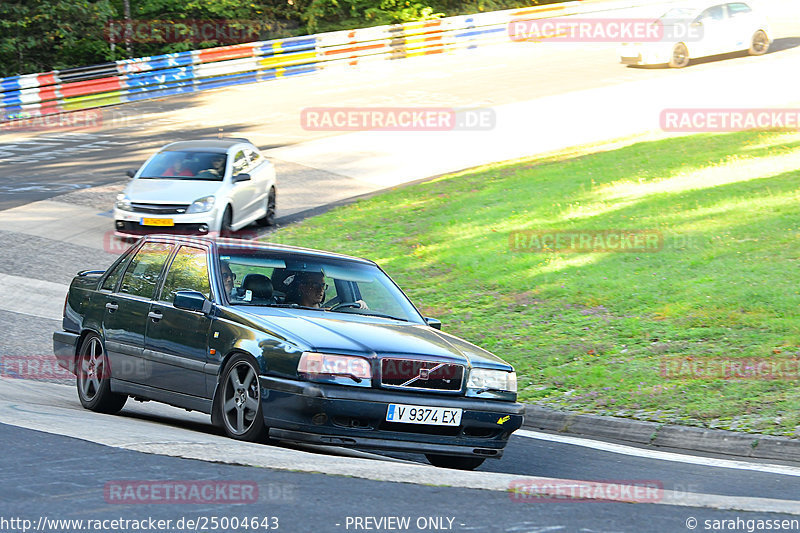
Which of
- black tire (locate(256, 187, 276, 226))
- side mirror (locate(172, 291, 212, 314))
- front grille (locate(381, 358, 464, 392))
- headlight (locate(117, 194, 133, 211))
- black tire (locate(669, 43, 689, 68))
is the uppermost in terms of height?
black tire (locate(669, 43, 689, 68))

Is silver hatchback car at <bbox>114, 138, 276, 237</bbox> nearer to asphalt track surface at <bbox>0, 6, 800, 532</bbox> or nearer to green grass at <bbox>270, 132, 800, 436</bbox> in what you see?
green grass at <bbox>270, 132, 800, 436</bbox>

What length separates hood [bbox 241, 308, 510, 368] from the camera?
7148 millimetres

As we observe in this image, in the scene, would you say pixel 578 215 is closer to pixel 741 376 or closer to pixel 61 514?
pixel 741 376

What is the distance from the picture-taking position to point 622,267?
47.2 feet

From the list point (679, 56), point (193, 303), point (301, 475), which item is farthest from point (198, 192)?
point (679, 56)

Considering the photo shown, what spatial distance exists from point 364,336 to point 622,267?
25.4 ft

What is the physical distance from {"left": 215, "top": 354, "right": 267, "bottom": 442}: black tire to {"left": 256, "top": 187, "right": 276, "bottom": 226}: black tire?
13.4m

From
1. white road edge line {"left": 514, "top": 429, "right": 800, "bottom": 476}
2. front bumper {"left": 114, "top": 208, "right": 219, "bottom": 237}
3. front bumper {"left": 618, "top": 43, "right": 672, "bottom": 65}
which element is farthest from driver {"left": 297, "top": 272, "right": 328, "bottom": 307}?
front bumper {"left": 618, "top": 43, "right": 672, "bottom": 65}

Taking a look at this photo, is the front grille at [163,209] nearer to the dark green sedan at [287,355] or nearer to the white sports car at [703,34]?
the dark green sedan at [287,355]

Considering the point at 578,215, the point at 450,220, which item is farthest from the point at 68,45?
the point at 578,215

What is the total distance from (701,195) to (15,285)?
10.7 metres

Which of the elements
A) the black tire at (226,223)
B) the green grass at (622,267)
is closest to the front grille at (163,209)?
the black tire at (226,223)

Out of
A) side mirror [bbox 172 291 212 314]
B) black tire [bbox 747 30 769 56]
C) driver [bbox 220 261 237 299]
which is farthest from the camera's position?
black tire [bbox 747 30 769 56]

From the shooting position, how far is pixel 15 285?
15805 mm
